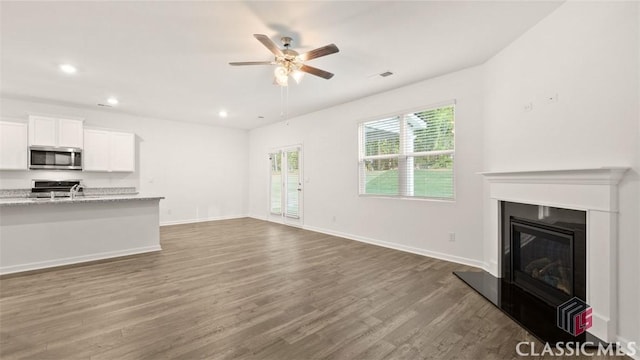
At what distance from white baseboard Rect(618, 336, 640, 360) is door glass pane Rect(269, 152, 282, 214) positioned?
265 inches

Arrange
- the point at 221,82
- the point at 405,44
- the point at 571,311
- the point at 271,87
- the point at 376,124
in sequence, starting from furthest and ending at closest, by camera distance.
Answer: the point at 376,124 → the point at 271,87 → the point at 221,82 → the point at 405,44 → the point at 571,311

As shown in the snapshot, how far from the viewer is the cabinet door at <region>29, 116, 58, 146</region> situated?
5363 mm

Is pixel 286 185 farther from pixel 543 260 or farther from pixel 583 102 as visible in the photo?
pixel 583 102

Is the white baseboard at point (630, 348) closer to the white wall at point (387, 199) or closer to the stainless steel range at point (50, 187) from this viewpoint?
the white wall at point (387, 199)

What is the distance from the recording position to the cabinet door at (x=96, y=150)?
5984 millimetres

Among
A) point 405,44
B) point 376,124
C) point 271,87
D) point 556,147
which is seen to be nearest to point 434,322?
point 556,147

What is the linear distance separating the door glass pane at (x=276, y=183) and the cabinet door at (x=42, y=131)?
482 cm

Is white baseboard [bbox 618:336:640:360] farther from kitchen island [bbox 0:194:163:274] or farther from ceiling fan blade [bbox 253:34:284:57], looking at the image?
kitchen island [bbox 0:194:163:274]

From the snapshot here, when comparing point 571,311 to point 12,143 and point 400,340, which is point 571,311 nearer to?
point 400,340

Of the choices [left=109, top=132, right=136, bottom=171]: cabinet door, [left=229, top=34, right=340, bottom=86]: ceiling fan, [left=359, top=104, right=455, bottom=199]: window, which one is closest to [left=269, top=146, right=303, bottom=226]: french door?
[left=359, top=104, right=455, bottom=199]: window

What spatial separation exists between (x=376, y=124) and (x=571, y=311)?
380 centimetres

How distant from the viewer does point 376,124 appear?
5.20 m

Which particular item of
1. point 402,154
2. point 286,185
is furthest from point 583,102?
point 286,185

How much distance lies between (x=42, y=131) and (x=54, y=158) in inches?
22.4
